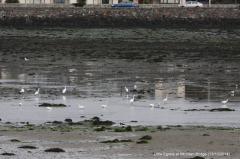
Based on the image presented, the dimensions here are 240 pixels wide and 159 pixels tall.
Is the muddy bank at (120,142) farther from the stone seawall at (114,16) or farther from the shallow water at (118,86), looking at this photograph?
the stone seawall at (114,16)

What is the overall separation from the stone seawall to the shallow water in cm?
3250

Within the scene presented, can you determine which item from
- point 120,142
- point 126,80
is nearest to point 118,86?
point 126,80

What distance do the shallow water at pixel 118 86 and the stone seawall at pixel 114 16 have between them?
3250 centimetres

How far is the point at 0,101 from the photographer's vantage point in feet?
51.8

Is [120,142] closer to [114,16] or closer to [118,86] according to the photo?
[118,86]

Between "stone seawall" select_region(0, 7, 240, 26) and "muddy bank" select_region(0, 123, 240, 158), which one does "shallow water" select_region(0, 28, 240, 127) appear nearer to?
"muddy bank" select_region(0, 123, 240, 158)

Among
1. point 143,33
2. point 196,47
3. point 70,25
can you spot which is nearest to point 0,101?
point 196,47

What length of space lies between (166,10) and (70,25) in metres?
13.4

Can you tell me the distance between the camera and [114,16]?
66.4 metres

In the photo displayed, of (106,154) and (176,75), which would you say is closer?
(106,154)

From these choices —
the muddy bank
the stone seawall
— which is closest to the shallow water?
the muddy bank

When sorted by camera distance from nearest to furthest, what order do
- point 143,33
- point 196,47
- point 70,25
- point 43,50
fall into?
point 43,50
point 196,47
point 143,33
point 70,25

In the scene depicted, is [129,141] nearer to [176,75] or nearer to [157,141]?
[157,141]

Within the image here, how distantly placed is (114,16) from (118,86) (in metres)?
47.8
